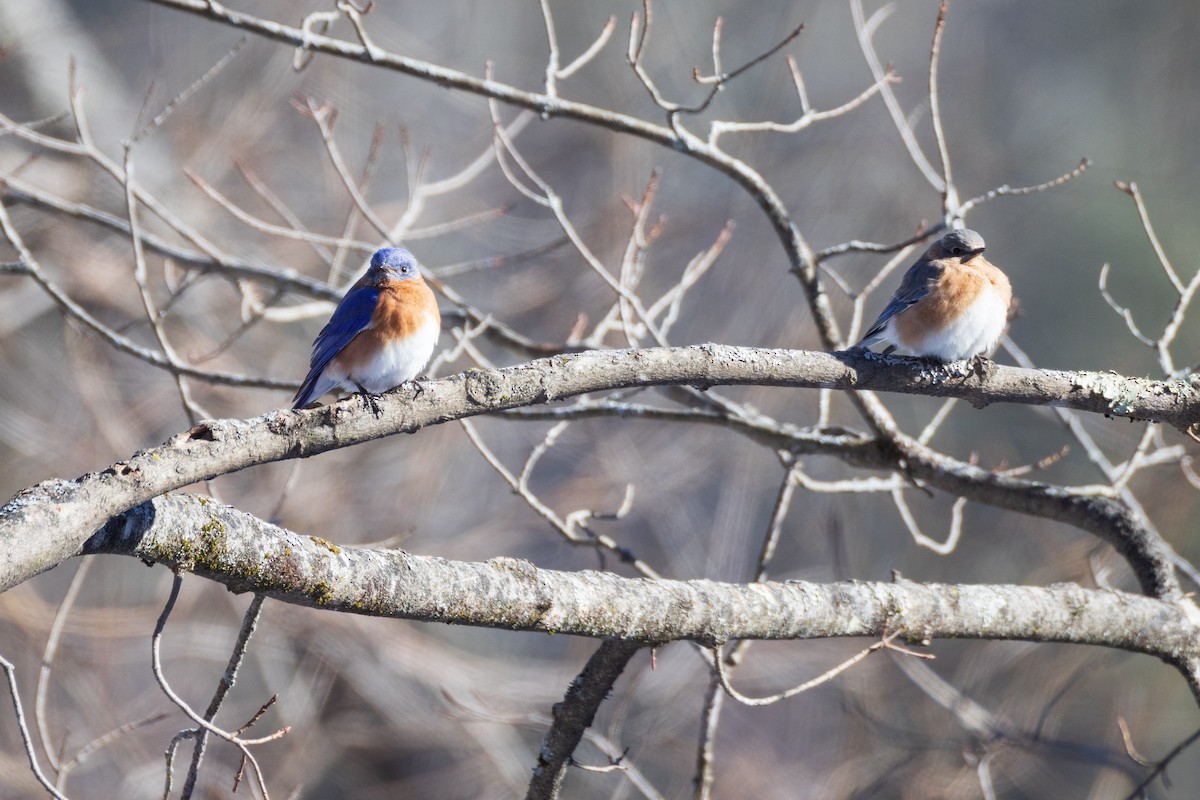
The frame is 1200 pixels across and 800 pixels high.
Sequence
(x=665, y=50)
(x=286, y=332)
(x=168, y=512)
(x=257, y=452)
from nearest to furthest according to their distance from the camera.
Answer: (x=168, y=512) → (x=257, y=452) → (x=286, y=332) → (x=665, y=50)

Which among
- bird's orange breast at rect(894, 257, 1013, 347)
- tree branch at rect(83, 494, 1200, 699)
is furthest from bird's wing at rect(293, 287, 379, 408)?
bird's orange breast at rect(894, 257, 1013, 347)

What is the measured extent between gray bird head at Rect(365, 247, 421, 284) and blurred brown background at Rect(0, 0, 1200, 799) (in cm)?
360

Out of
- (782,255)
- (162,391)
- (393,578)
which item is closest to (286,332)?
(162,391)

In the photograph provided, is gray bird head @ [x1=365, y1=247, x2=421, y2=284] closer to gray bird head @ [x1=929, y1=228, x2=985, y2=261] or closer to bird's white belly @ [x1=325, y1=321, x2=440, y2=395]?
bird's white belly @ [x1=325, y1=321, x2=440, y2=395]

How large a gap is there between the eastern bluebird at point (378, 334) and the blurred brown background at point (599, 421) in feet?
11.9

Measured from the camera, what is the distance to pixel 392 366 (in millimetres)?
3613

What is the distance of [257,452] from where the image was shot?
2197 mm

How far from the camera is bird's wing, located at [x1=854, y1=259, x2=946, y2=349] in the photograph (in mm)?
4051

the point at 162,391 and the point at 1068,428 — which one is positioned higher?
the point at 162,391

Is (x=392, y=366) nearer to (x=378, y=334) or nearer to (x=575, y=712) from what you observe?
(x=378, y=334)

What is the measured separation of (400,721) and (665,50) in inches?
290

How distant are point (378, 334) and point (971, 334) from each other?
2053 millimetres

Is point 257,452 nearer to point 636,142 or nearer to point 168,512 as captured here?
point 168,512

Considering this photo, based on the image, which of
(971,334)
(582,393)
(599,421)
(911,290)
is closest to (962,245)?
(911,290)
